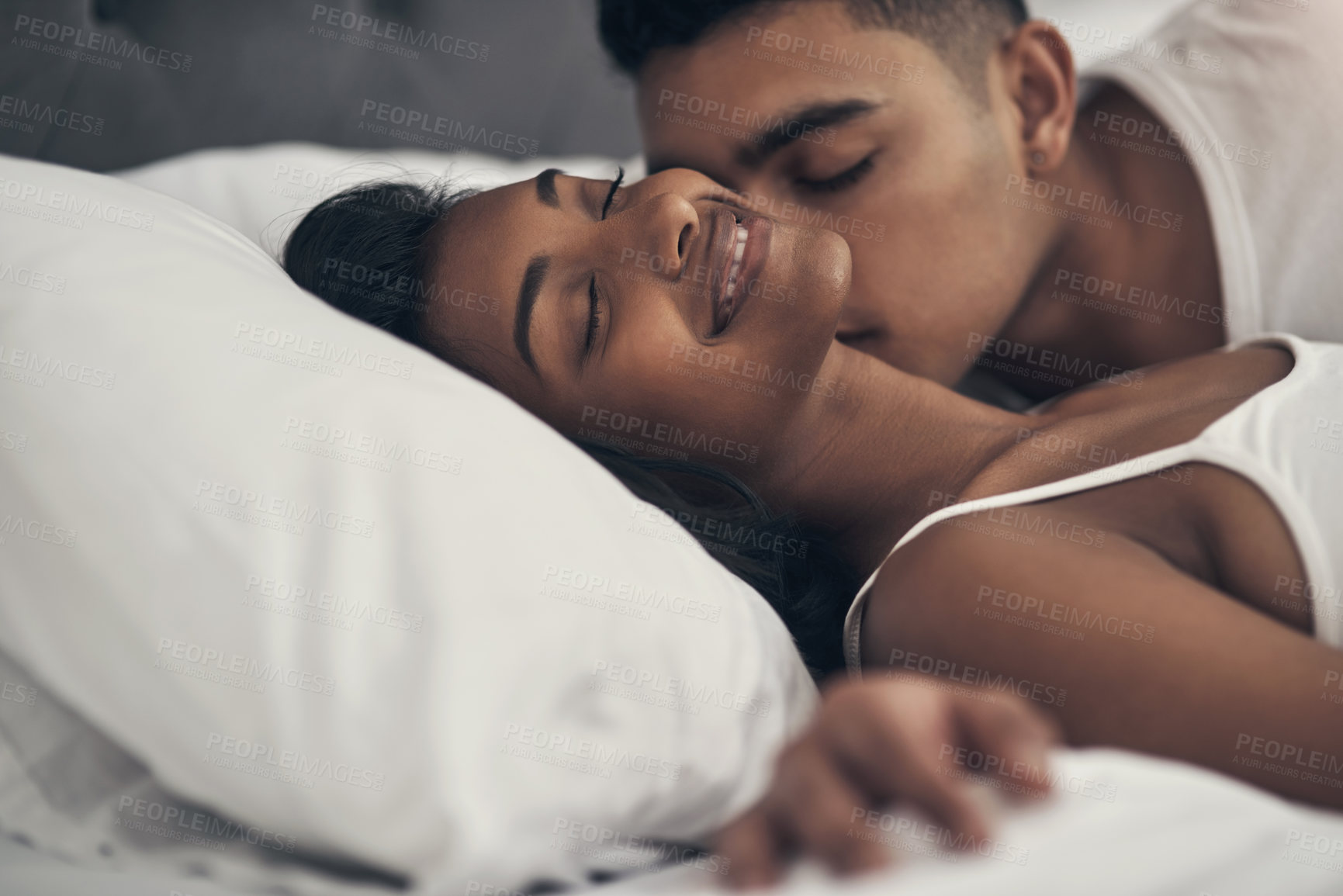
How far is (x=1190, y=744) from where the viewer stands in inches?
23.1

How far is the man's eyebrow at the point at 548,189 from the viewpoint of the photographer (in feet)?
3.03

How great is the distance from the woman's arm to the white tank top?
0.05m

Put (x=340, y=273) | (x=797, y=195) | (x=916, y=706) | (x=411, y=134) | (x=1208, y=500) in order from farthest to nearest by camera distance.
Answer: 1. (x=411, y=134)
2. (x=797, y=195)
3. (x=340, y=273)
4. (x=1208, y=500)
5. (x=916, y=706)

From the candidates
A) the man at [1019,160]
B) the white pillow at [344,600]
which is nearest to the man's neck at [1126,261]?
the man at [1019,160]

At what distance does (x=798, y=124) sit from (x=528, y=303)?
17.3 inches

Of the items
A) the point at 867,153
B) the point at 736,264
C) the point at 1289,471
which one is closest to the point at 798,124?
the point at 867,153

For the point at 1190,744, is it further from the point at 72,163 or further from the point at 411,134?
the point at 72,163

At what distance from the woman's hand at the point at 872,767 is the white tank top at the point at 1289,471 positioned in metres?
0.34

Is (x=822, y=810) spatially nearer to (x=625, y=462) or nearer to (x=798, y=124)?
(x=625, y=462)

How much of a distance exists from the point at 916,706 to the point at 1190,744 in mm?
287

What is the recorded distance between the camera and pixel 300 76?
1.42 metres

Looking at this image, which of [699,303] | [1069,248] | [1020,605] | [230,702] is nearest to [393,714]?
[230,702]

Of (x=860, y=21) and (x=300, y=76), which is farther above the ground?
(x=860, y=21)

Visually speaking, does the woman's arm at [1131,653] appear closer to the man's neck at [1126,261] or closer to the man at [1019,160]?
the man at [1019,160]
